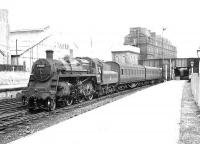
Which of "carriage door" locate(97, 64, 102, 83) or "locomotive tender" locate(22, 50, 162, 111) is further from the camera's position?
"carriage door" locate(97, 64, 102, 83)

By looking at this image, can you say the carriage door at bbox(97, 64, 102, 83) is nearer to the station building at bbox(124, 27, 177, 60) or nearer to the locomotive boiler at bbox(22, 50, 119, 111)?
the locomotive boiler at bbox(22, 50, 119, 111)

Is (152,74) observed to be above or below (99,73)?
below

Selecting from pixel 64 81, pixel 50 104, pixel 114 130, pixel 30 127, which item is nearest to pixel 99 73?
pixel 64 81

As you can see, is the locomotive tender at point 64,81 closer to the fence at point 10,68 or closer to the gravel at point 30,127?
the gravel at point 30,127

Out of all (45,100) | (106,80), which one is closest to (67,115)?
(45,100)

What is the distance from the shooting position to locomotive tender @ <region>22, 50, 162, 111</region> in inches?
563

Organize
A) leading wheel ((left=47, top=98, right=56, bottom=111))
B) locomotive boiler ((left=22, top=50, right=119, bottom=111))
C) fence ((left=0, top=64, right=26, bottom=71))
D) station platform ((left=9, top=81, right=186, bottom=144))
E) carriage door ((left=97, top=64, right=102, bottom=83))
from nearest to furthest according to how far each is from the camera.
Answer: station platform ((left=9, top=81, right=186, bottom=144)) → leading wheel ((left=47, top=98, right=56, bottom=111)) → locomotive boiler ((left=22, top=50, right=119, bottom=111)) → carriage door ((left=97, top=64, right=102, bottom=83)) → fence ((left=0, top=64, right=26, bottom=71))

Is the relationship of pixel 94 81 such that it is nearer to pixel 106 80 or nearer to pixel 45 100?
pixel 106 80

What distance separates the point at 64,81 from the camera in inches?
616

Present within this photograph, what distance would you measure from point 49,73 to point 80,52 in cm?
4108

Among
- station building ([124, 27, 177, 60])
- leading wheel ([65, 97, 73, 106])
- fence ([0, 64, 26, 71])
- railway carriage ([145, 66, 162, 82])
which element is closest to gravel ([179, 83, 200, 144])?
leading wheel ([65, 97, 73, 106])

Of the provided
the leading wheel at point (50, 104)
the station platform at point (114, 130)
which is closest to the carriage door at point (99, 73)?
the leading wheel at point (50, 104)

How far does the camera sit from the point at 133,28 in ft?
307

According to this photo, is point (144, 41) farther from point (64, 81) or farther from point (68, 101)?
point (64, 81)
